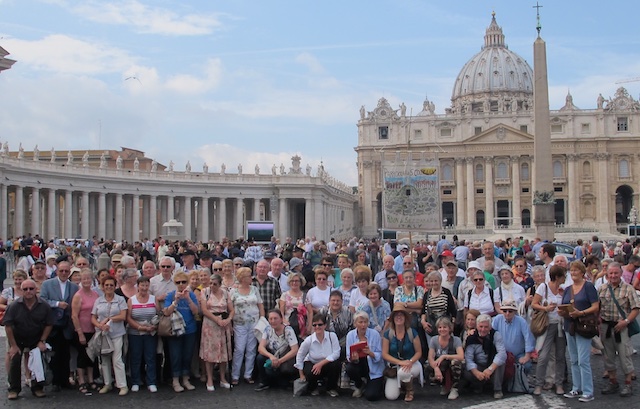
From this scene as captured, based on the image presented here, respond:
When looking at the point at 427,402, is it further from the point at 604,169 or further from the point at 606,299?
the point at 604,169

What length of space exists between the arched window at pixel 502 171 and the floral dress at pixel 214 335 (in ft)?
264

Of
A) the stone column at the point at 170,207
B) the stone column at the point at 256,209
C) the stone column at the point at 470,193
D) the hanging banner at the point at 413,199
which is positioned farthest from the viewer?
the stone column at the point at 470,193

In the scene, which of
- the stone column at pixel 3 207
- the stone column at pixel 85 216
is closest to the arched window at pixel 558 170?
the stone column at pixel 85 216

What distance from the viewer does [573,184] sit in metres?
84.1

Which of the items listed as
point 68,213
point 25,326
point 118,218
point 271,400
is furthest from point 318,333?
point 118,218

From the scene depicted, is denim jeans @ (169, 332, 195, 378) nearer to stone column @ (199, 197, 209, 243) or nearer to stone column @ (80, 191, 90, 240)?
stone column @ (80, 191, 90, 240)

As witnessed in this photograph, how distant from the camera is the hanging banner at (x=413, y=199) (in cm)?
1723

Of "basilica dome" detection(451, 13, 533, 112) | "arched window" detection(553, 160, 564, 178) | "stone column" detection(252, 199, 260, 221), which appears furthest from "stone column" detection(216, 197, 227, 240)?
"basilica dome" detection(451, 13, 533, 112)

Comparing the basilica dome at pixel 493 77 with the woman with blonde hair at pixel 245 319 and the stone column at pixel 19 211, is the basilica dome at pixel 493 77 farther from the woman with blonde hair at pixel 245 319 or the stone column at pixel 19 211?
the woman with blonde hair at pixel 245 319

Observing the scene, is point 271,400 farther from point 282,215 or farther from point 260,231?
point 282,215

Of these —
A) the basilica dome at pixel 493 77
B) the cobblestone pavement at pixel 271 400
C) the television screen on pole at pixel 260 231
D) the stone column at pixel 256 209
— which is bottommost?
the cobblestone pavement at pixel 271 400

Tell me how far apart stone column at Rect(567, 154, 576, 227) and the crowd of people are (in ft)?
257

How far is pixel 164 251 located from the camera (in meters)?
19.6

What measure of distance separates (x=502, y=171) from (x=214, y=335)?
81.0 meters
